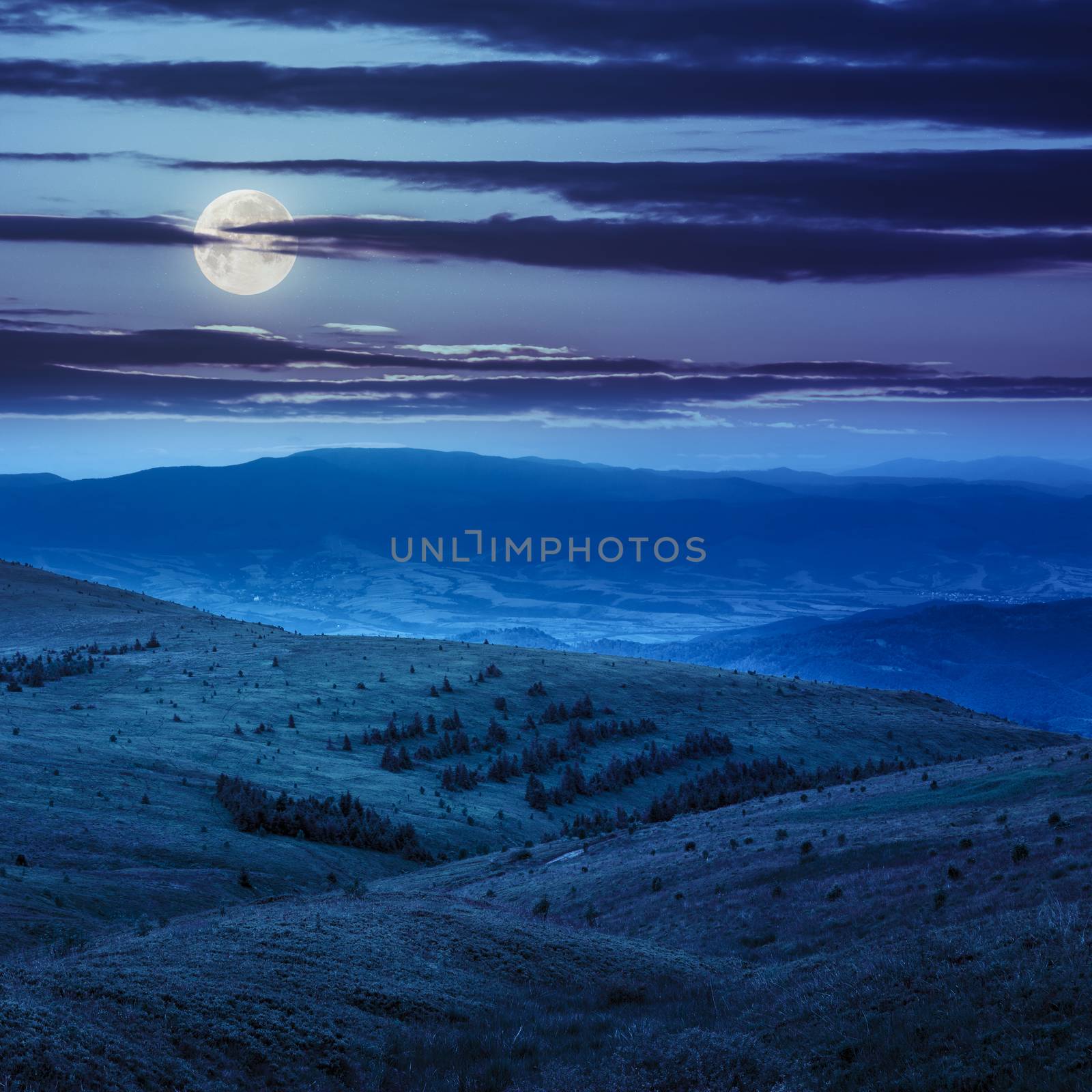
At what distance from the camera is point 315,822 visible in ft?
142

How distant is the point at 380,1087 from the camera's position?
50.3ft

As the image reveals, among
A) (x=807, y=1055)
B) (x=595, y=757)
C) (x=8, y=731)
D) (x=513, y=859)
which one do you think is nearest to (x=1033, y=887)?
(x=807, y=1055)

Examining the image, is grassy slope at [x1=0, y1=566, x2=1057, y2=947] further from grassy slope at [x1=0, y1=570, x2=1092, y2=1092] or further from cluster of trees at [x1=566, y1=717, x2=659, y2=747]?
cluster of trees at [x1=566, y1=717, x2=659, y2=747]

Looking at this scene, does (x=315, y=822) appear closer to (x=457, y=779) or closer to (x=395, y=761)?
(x=457, y=779)

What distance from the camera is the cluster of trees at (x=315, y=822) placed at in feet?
139

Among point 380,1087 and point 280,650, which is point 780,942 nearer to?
point 380,1087

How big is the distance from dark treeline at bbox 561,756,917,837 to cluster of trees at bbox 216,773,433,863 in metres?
7.11

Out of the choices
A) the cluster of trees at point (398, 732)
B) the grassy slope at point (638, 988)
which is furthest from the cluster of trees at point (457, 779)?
the grassy slope at point (638, 988)

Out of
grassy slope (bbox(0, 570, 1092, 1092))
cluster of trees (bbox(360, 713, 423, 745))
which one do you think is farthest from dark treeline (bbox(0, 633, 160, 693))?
cluster of trees (bbox(360, 713, 423, 745))

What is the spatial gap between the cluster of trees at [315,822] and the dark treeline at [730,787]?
23.3 feet

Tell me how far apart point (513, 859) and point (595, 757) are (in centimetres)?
3015

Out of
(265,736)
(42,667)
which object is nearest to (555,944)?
(265,736)

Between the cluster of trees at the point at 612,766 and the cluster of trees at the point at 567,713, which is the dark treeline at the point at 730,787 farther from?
the cluster of trees at the point at 567,713

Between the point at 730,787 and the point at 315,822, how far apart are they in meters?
25.1
